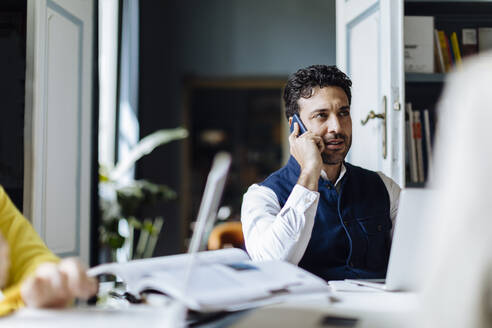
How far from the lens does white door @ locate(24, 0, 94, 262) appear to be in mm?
2393

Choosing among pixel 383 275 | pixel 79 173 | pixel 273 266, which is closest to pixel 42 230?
pixel 79 173

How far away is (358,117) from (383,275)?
93cm

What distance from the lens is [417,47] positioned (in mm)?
2439

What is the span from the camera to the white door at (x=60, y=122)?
2393mm

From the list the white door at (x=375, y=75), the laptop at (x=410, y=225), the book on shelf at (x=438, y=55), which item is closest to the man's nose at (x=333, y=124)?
the white door at (x=375, y=75)

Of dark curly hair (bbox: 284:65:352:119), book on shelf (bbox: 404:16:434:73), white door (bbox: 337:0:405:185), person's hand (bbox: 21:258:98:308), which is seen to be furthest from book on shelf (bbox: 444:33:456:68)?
person's hand (bbox: 21:258:98:308)

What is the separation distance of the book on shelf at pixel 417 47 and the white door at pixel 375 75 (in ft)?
0.66

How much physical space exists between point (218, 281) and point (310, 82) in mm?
1103

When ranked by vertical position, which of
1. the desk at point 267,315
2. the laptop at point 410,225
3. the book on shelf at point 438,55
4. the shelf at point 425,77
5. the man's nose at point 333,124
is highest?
the book on shelf at point 438,55

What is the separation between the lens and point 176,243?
537cm

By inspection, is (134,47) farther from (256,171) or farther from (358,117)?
(358,117)

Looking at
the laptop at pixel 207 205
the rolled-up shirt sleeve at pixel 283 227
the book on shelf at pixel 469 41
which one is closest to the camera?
the laptop at pixel 207 205

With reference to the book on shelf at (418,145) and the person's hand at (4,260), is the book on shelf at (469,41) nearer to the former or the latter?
the book on shelf at (418,145)

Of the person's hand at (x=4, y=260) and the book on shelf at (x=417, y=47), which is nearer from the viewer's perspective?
the person's hand at (x=4, y=260)
